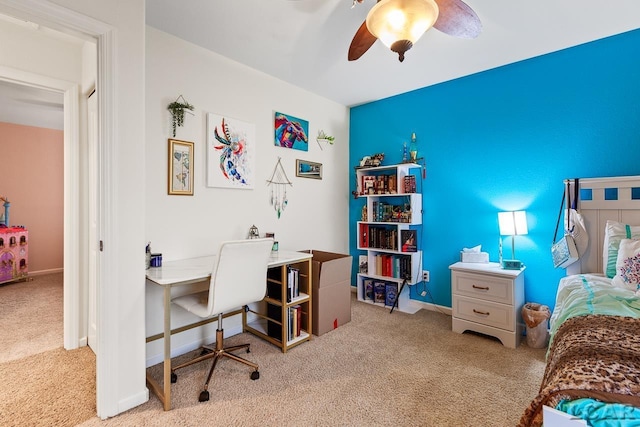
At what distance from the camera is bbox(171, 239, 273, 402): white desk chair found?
1855mm

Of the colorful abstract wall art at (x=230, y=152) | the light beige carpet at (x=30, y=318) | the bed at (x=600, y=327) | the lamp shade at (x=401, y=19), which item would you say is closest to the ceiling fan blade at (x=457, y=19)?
the lamp shade at (x=401, y=19)

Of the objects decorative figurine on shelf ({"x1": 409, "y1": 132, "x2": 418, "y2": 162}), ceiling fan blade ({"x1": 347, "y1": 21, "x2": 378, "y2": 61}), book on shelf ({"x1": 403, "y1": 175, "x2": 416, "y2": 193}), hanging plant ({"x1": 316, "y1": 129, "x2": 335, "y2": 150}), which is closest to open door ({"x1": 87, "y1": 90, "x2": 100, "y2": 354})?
ceiling fan blade ({"x1": 347, "y1": 21, "x2": 378, "y2": 61})

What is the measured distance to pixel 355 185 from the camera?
4.14 m

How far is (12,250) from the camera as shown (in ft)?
14.5

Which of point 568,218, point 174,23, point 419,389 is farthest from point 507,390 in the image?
point 174,23

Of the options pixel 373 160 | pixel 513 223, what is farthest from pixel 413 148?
pixel 513 223

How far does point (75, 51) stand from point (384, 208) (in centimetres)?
328

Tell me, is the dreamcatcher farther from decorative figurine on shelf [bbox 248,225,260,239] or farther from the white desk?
the white desk

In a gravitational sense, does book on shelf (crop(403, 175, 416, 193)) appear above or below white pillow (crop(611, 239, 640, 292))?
above

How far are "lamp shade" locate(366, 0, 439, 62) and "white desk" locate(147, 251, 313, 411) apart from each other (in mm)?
1682

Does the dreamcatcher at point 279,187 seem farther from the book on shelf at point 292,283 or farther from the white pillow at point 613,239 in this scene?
the white pillow at point 613,239

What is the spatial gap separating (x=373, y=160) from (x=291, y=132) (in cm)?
107

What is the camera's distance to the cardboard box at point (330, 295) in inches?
108

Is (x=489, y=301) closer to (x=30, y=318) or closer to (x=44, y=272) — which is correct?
(x=30, y=318)
